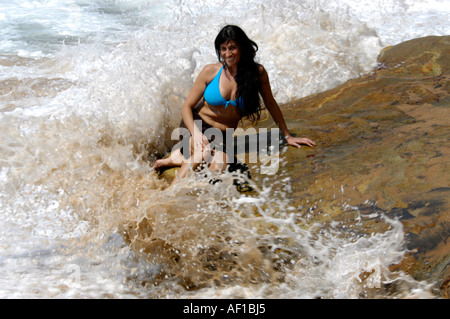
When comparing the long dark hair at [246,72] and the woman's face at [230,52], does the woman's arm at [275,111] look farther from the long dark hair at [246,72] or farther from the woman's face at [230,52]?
the woman's face at [230,52]

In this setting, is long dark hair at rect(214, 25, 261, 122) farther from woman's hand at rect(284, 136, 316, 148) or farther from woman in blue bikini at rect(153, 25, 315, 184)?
woman's hand at rect(284, 136, 316, 148)

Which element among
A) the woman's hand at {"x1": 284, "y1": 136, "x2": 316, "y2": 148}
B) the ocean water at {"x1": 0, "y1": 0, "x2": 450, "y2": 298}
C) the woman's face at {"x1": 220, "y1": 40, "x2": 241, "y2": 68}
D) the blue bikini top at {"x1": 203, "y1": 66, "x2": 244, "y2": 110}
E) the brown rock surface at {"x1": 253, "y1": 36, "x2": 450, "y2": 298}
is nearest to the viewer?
the brown rock surface at {"x1": 253, "y1": 36, "x2": 450, "y2": 298}

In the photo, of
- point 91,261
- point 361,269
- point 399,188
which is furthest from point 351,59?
point 91,261

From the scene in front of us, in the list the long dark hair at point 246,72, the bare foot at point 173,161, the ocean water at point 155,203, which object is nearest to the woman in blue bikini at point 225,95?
the long dark hair at point 246,72

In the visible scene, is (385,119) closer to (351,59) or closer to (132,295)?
(351,59)

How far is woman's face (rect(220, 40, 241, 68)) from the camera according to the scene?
3129 mm

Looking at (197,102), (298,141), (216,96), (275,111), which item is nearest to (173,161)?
(197,102)

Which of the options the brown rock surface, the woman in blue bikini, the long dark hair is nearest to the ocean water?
the brown rock surface

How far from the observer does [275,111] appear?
349 cm

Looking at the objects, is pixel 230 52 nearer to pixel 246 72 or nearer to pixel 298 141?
pixel 246 72

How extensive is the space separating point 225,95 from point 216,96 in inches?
2.7

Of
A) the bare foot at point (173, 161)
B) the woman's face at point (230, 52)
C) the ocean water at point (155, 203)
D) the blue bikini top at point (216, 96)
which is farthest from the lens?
the bare foot at point (173, 161)

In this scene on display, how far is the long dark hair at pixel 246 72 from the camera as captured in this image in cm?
313

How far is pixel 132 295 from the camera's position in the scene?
269 centimetres
